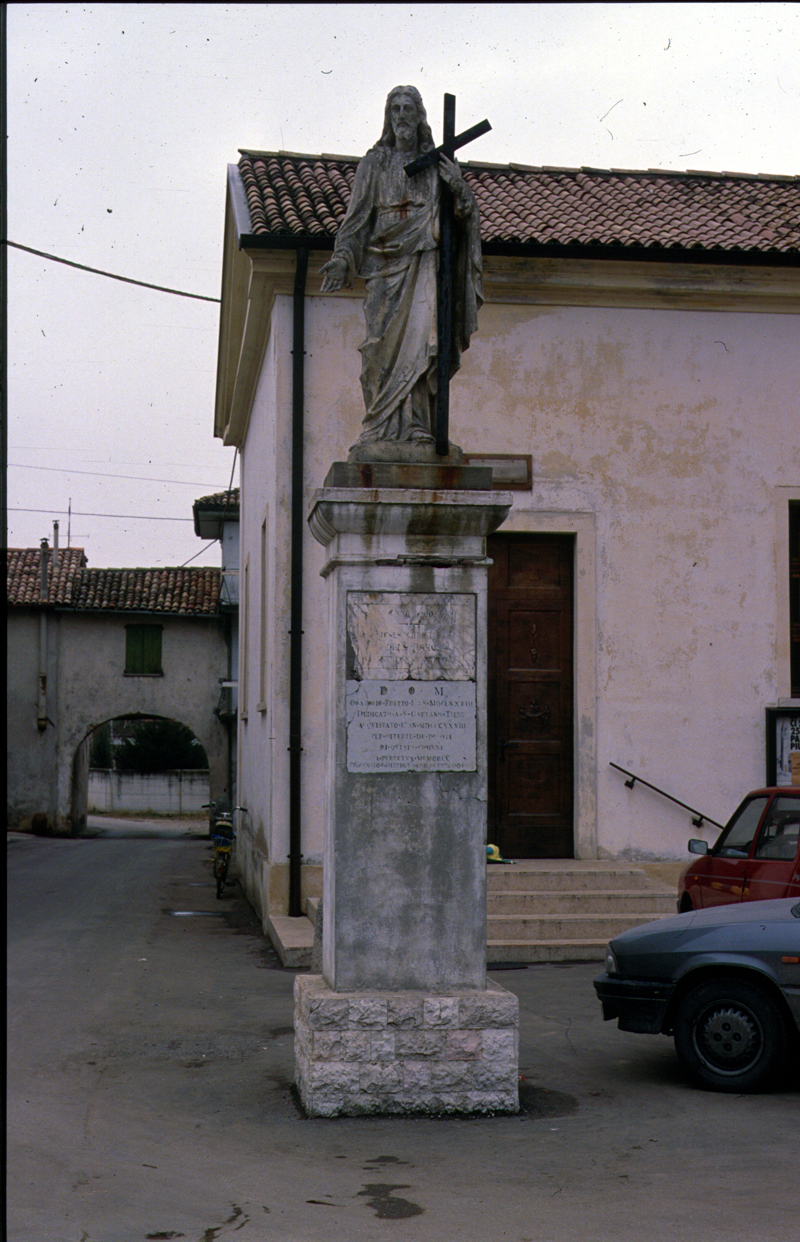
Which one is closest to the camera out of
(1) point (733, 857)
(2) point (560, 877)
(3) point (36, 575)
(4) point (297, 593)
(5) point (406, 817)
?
(5) point (406, 817)

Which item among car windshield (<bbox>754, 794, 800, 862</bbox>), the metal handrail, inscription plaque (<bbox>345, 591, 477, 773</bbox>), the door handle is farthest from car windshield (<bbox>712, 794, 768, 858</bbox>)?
inscription plaque (<bbox>345, 591, 477, 773</bbox>)

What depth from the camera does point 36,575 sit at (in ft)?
132

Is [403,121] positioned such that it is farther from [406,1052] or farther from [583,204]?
[583,204]

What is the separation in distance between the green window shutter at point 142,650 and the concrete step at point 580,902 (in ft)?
92.5

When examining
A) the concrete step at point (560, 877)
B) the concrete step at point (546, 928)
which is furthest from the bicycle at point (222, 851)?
the concrete step at point (546, 928)

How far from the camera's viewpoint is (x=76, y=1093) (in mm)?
7168

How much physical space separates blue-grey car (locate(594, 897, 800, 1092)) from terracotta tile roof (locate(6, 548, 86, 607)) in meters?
32.0

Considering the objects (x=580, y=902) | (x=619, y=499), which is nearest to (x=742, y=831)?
(x=580, y=902)

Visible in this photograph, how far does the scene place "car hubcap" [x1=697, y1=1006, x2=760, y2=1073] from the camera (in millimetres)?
7238

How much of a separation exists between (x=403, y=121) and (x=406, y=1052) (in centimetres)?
474

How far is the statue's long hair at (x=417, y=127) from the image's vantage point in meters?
7.07

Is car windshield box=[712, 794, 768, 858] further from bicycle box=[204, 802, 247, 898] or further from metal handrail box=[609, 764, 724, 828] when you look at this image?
bicycle box=[204, 802, 247, 898]

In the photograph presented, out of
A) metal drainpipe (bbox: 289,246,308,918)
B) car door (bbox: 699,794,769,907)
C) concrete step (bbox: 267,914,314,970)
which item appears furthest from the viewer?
metal drainpipe (bbox: 289,246,308,918)

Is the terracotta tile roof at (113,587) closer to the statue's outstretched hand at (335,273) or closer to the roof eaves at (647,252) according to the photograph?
the roof eaves at (647,252)
